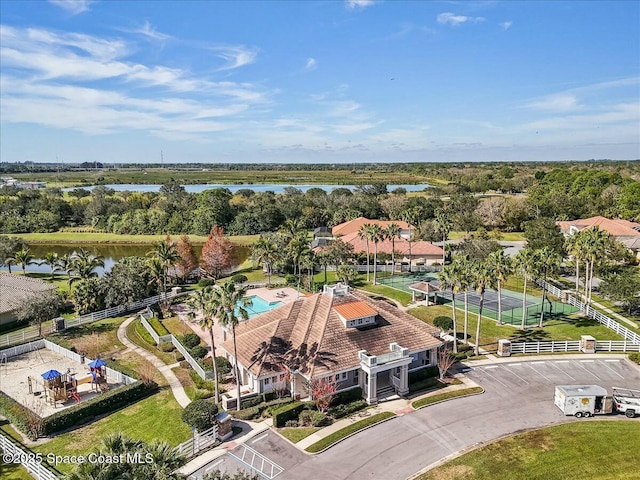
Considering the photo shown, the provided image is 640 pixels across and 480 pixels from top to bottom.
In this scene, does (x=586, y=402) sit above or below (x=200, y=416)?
below

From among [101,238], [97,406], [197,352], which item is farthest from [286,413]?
[101,238]

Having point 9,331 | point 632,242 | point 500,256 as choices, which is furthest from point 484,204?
point 9,331

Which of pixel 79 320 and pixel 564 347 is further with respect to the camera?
pixel 79 320

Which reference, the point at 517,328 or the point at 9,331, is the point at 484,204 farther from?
the point at 9,331

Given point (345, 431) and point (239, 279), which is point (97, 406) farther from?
point (239, 279)

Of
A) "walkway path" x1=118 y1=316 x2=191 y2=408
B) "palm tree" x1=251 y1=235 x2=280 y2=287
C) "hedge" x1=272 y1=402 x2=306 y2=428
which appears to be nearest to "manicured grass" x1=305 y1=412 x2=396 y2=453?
"hedge" x1=272 y1=402 x2=306 y2=428

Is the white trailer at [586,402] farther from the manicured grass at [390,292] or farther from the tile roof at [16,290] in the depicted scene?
the tile roof at [16,290]

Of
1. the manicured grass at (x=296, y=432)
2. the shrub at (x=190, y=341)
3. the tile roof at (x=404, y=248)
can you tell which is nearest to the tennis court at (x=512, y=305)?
the tile roof at (x=404, y=248)
